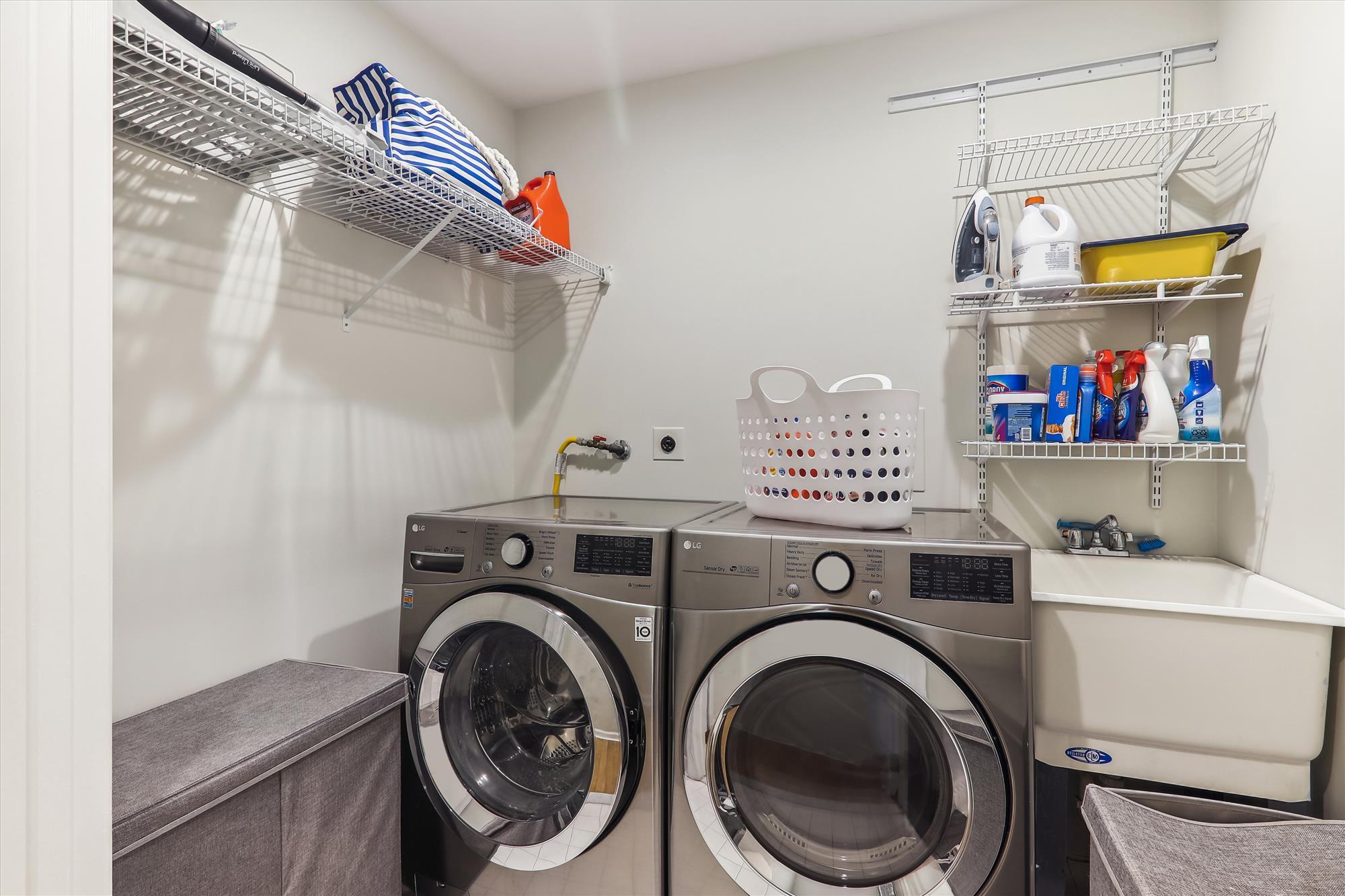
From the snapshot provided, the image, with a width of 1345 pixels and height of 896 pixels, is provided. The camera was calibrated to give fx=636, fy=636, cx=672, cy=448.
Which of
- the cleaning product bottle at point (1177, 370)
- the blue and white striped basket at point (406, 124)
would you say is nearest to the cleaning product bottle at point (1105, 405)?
the cleaning product bottle at point (1177, 370)

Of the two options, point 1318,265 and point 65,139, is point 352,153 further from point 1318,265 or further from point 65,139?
point 1318,265

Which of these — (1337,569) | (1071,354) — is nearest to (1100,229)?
(1071,354)

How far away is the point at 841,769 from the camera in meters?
1.32

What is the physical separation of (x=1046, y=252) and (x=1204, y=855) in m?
1.28

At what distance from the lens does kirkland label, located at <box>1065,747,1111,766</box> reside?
4.45 feet

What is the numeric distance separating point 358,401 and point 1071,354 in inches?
78.4

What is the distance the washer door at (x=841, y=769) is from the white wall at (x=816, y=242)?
2.69 feet

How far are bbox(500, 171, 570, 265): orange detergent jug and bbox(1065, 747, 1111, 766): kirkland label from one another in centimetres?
185

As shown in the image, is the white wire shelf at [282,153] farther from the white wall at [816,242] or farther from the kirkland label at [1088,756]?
the kirkland label at [1088,756]

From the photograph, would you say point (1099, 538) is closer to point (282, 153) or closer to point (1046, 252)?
point (1046, 252)

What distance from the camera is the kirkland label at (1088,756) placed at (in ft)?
4.45

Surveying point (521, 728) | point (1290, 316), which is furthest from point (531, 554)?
point (1290, 316)

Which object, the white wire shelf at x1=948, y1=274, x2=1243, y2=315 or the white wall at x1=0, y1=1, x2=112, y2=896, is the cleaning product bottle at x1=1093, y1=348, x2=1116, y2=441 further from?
the white wall at x1=0, y1=1, x2=112, y2=896

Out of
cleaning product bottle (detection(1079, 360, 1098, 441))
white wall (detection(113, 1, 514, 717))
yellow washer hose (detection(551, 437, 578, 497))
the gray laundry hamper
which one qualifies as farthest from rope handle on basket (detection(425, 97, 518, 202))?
the gray laundry hamper
